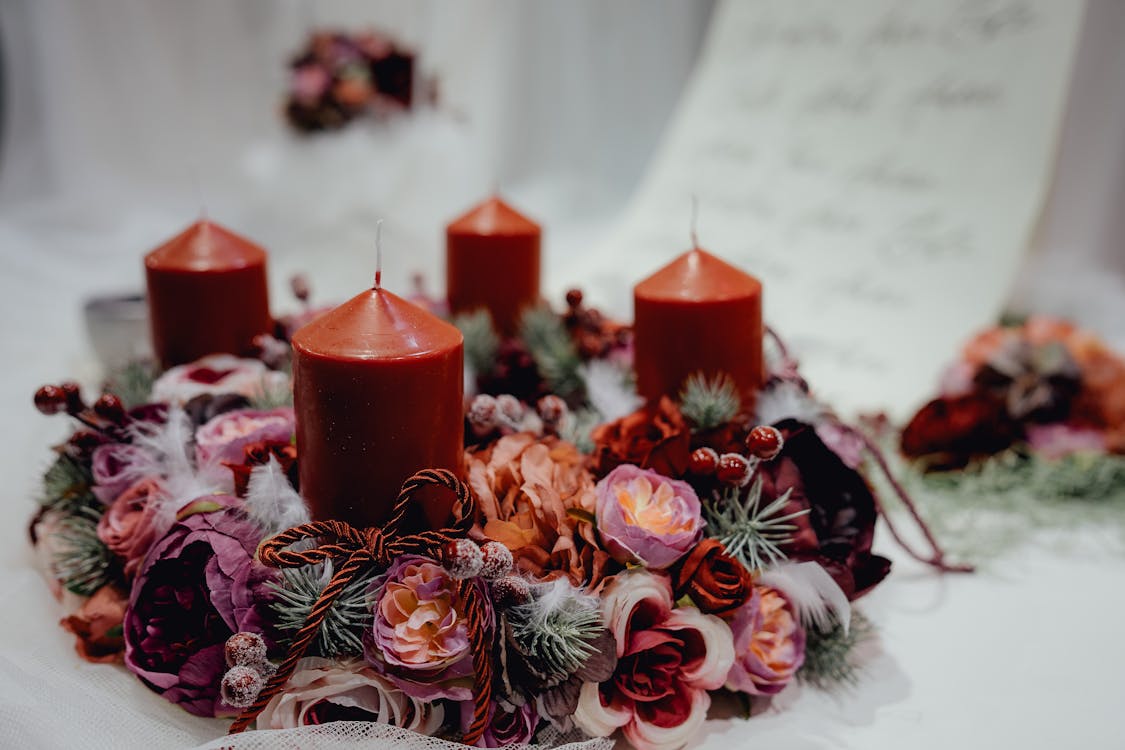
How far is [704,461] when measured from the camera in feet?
2.03

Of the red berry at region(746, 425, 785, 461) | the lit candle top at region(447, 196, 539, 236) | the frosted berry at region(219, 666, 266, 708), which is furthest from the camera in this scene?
the lit candle top at region(447, 196, 539, 236)

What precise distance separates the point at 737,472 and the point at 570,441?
0.47 ft

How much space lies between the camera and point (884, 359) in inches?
46.2

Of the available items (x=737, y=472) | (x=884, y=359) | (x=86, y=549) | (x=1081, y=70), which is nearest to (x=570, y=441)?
(x=737, y=472)

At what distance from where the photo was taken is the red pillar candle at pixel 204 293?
78 centimetres

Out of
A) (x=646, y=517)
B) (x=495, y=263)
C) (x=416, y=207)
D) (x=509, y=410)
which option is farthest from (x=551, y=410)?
(x=416, y=207)

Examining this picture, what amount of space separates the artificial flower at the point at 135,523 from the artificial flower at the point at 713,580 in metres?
0.31

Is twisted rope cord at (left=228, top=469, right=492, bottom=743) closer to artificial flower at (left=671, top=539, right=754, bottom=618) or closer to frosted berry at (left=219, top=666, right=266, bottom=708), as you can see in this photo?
frosted berry at (left=219, top=666, right=266, bottom=708)

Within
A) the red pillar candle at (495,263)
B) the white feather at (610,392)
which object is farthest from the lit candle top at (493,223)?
the white feather at (610,392)

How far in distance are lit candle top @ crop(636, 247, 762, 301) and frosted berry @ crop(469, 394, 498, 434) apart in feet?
0.44

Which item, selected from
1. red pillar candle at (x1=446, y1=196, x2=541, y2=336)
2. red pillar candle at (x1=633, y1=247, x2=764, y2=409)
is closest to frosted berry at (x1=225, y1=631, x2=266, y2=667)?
red pillar candle at (x1=633, y1=247, x2=764, y2=409)

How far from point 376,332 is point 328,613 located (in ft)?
0.51

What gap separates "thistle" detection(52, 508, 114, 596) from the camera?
0.65m

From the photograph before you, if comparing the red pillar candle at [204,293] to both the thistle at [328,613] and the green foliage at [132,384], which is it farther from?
the thistle at [328,613]
